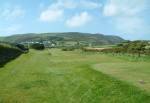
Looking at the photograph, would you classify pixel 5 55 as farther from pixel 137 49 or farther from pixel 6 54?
pixel 137 49

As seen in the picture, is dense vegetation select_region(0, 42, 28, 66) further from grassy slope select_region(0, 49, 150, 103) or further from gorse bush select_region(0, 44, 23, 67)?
grassy slope select_region(0, 49, 150, 103)

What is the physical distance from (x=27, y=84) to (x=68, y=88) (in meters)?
4.38

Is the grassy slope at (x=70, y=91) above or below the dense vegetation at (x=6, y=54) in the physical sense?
above

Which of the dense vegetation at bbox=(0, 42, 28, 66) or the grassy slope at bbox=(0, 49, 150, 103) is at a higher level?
the grassy slope at bbox=(0, 49, 150, 103)

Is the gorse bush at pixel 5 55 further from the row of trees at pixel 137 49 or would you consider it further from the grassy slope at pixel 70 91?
the row of trees at pixel 137 49

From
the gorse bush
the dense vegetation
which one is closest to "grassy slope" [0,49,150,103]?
the dense vegetation

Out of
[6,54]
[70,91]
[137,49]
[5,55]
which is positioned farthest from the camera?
[137,49]

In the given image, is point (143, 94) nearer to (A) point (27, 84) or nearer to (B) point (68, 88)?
(B) point (68, 88)

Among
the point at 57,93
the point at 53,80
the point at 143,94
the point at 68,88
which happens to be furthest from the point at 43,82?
the point at 143,94

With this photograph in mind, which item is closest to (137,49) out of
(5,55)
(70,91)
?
(5,55)

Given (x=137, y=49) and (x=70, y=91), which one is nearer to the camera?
(x=70, y=91)

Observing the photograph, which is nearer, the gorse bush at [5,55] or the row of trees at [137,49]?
the gorse bush at [5,55]

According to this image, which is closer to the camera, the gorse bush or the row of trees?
the gorse bush

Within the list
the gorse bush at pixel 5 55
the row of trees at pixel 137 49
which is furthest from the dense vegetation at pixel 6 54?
the row of trees at pixel 137 49
